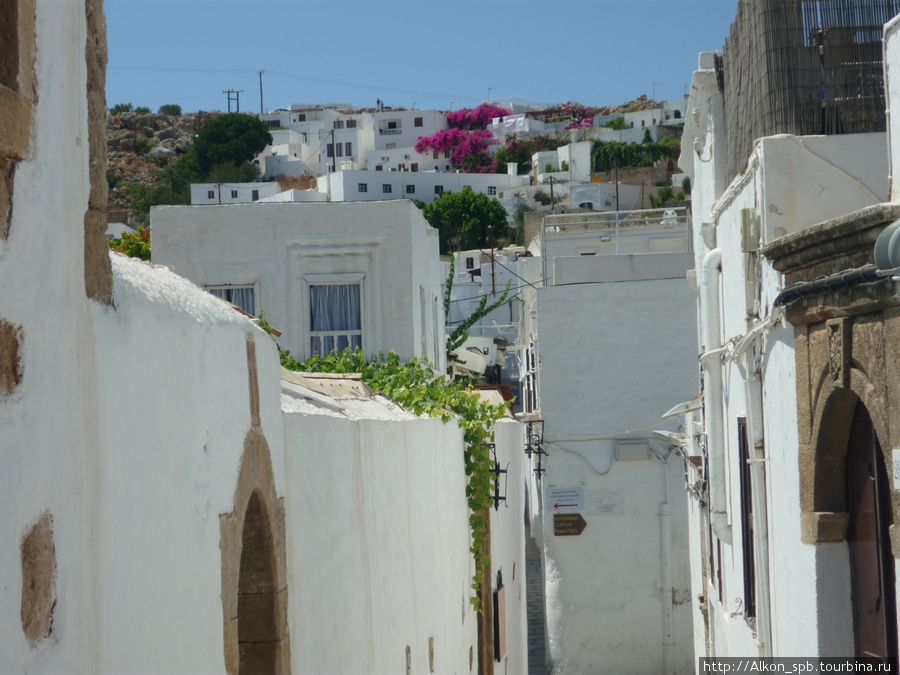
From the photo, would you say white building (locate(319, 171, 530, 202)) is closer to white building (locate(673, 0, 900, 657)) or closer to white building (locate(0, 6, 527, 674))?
white building (locate(673, 0, 900, 657))

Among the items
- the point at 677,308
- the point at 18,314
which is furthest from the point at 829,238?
the point at 677,308

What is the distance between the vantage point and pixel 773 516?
8.42m

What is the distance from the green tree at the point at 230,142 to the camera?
75375 millimetres

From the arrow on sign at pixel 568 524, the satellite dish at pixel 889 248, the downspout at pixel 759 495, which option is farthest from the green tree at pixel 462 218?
the satellite dish at pixel 889 248

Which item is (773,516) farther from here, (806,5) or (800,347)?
(806,5)

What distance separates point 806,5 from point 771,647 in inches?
195

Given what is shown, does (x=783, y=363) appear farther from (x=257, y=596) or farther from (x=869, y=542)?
(x=257, y=596)

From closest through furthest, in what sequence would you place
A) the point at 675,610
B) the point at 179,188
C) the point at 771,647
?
1. the point at 771,647
2. the point at 675,610
3. the point at 179,188

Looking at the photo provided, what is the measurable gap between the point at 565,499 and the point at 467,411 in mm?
8695

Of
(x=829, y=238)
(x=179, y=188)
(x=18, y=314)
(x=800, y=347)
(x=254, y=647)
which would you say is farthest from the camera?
(x=179, y=188)

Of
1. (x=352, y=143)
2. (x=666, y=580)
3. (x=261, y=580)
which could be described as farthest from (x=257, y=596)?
(x=352, y=143)

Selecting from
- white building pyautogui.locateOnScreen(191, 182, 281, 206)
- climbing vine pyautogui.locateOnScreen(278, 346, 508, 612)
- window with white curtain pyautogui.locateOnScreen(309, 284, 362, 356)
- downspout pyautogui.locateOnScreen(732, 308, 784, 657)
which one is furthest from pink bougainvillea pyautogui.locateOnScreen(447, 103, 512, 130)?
downspout pyautogui.locateOnScreen(732, 308, 784, 657)

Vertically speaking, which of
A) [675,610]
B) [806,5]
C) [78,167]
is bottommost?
[675,610]

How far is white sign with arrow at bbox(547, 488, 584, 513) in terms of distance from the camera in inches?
792
